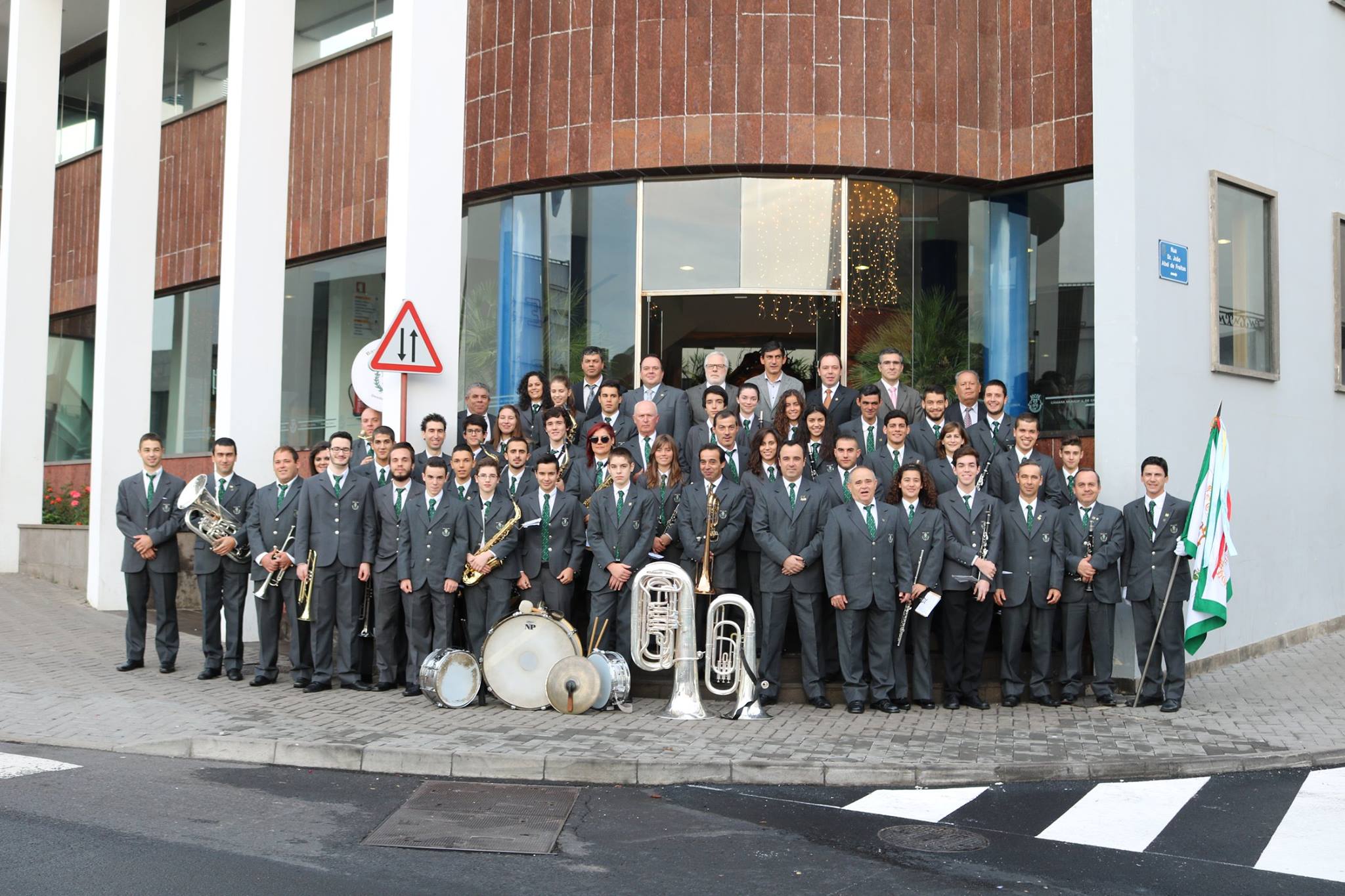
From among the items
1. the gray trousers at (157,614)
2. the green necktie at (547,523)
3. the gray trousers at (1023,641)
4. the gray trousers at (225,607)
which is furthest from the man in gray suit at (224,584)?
the gray trousers at (1023,641)

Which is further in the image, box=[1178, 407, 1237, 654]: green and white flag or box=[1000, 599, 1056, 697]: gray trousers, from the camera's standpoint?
box=[1000, 599, 1056, 697]: gray trousers

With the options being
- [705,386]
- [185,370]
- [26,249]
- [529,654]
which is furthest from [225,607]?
[26,249]

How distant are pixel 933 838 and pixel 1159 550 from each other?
16.3 ft

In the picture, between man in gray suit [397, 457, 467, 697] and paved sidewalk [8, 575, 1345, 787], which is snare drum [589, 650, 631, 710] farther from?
man in gray suit [397, 457, 467, 697]

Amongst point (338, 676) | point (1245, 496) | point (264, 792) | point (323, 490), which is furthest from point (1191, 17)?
point (264, 792)

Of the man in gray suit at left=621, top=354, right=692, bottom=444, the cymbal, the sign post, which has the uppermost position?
the sign post

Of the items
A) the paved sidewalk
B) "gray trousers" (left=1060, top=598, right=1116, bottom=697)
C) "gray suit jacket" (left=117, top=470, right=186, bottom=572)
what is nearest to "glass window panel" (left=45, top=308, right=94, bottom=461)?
"gray suit jacket" (left=117, top=470, right=186, bottom=572)

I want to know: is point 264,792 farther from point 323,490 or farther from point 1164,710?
point 1164,710

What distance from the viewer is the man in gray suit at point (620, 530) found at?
35.0 feet

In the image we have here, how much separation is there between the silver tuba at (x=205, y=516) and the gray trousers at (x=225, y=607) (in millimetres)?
246

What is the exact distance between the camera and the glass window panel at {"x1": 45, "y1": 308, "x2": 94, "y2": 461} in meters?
24.5

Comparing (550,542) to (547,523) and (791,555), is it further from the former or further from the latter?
(791,555)

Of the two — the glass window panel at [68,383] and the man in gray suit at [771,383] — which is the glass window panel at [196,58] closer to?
the glass window panel at [68,383]

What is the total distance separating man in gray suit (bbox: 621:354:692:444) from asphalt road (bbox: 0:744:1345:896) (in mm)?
4793
